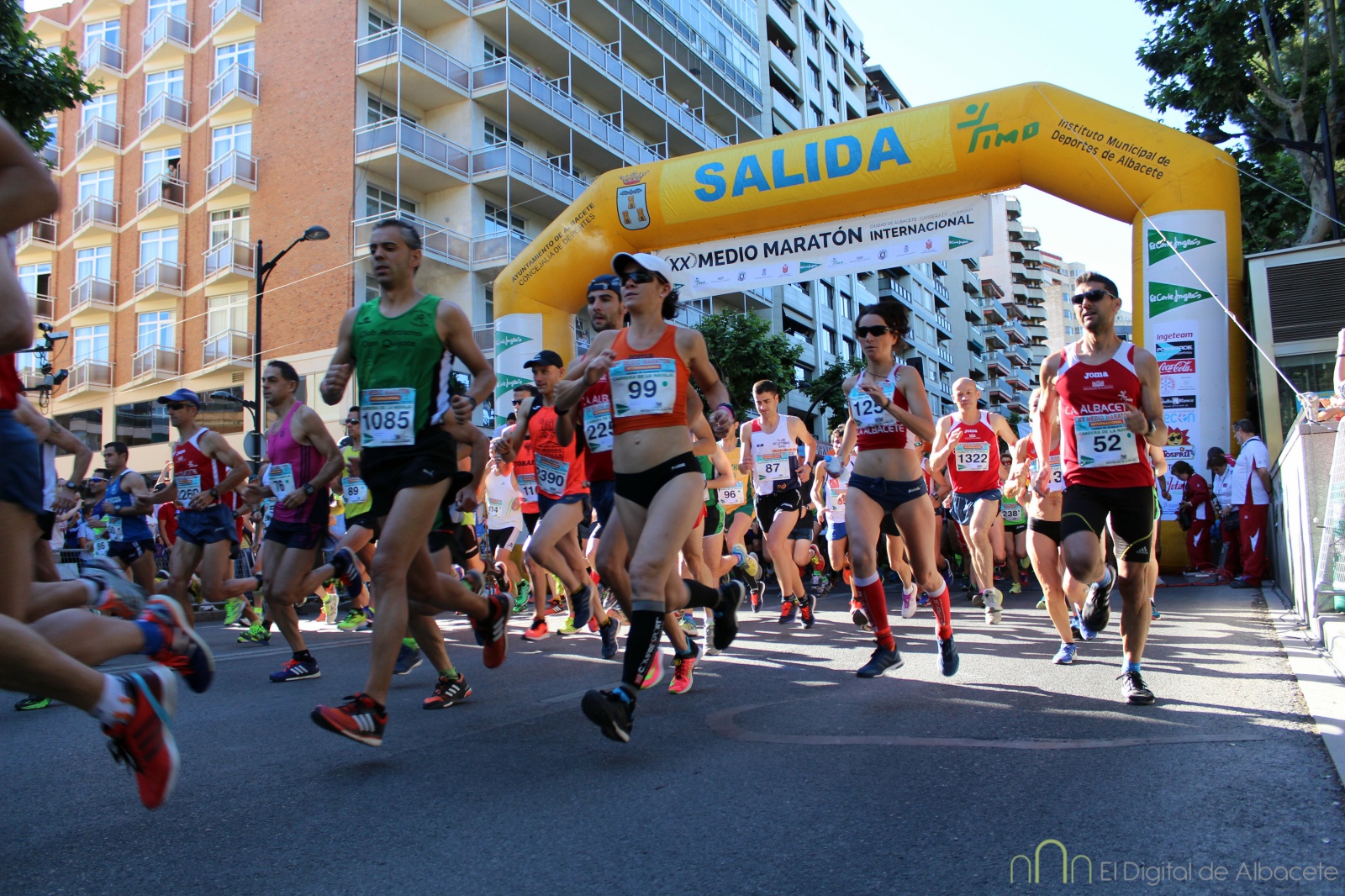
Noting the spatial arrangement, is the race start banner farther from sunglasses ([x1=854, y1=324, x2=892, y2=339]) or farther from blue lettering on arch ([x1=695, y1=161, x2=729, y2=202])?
sunglasses ([x1=854, y1=324, x2=892, y2=339])

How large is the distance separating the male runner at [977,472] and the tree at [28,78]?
13.7 m

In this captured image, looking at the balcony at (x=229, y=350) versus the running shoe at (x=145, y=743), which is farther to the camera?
the balcony at (x=229, y=350)

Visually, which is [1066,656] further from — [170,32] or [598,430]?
[170,32]

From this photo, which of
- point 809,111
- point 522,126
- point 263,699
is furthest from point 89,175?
point 263,699

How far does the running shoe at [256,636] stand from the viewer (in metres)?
9.36

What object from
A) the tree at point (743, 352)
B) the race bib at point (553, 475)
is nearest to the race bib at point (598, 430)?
the race bib at point (553, 475)

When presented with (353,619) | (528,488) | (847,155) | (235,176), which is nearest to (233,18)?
(235,176)

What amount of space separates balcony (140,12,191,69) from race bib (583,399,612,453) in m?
38.2

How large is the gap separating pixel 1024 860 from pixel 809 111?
198 feet

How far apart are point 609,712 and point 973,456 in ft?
19.8

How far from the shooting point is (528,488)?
9.91 m

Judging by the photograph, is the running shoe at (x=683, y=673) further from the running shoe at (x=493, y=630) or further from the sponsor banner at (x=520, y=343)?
the sponsor banner at (x=520, y=343)

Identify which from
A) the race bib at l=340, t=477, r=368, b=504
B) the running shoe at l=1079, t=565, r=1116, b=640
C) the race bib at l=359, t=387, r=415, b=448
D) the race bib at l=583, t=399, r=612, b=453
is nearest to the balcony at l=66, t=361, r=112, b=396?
the race bib at l=340, t=477, r=368, b=504

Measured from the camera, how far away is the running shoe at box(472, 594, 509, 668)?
5332mm
